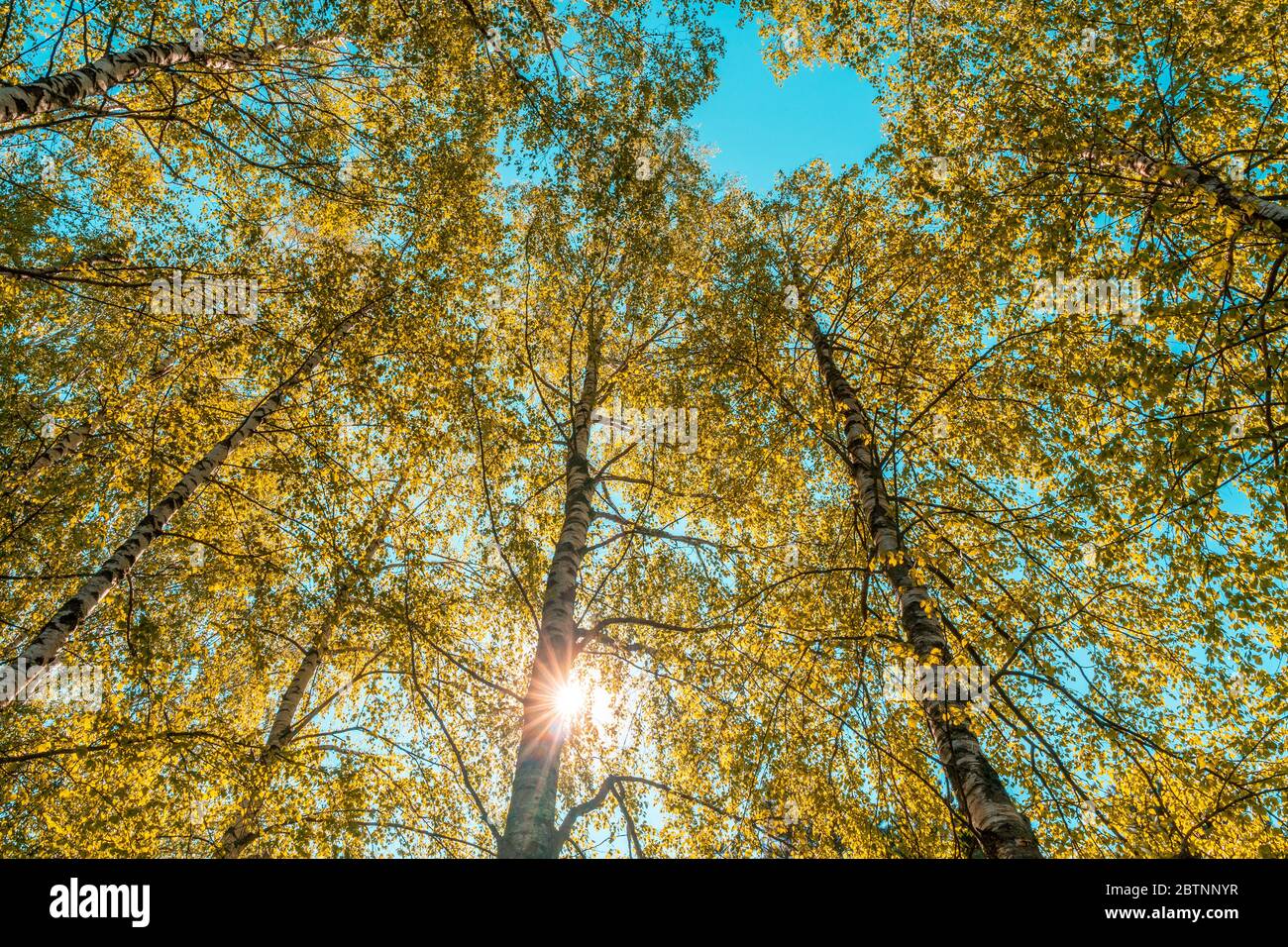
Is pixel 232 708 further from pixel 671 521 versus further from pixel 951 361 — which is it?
pixel 951 361

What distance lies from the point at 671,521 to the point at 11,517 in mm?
7899

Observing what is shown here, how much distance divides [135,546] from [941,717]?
7.92 meters

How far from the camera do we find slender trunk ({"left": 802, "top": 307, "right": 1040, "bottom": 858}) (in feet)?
12.1

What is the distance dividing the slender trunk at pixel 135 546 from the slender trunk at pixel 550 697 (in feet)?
11.4

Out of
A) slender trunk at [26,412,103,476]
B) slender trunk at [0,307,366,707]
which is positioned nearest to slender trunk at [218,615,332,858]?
slender trunk at [0,307,366,707]

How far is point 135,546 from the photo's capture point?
591 cm

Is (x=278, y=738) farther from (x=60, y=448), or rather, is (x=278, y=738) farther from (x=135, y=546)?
(x=60, y=448)

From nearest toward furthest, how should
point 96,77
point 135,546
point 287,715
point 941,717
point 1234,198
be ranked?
point 941,717
point 1234,198
point 96,77
point 135,546
point 287,715

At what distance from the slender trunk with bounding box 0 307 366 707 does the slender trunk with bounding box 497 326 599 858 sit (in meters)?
3.47

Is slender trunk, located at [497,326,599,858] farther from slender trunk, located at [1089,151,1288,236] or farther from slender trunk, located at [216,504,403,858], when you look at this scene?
slender trunk, located at [1089,151,1288,236]

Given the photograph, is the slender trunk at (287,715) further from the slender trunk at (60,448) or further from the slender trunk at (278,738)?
the slender trunk at (60,448)

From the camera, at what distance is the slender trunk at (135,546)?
192 inches

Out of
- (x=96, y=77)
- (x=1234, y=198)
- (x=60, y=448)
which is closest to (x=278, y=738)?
(x=60, y=448)
